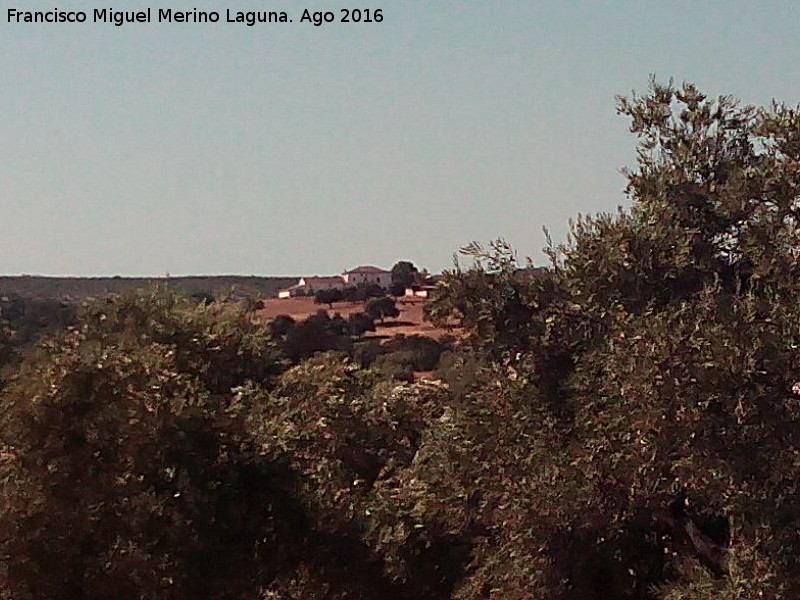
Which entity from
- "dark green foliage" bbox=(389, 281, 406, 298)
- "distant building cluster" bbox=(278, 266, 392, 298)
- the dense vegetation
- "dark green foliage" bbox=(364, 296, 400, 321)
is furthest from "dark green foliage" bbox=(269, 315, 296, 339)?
"distant building cluster" bbox=(278, 266, 392, 298)

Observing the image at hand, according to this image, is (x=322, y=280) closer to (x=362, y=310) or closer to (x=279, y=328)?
(x=362, y=310)

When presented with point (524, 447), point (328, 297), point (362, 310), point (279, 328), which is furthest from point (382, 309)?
point (524, 447)

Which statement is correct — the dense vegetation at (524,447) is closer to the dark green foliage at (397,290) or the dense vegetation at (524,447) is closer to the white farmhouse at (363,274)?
the dark green foliage at (397,290)

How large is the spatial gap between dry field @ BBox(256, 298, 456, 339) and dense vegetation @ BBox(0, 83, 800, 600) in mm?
47073

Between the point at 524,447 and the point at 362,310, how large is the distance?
227 ft

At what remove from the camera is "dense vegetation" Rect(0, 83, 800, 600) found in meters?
9.80

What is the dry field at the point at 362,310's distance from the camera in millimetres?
71800

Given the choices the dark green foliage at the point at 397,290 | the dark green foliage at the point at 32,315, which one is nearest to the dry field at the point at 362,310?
the dark green foliage at the point at 397,290

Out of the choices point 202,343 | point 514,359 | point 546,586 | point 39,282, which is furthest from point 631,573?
point 39,282

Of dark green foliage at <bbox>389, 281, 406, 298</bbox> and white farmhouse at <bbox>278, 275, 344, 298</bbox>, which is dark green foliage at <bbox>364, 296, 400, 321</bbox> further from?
white farmhouse at <bbox>278, 275, 344, 298</bbox>

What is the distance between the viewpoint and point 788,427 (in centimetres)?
992

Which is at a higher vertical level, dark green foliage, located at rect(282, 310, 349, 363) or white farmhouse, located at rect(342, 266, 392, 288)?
white farmhouse, located at rect(342, 266, 392, 288)

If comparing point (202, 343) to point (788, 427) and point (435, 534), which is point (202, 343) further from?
point (788, 427)

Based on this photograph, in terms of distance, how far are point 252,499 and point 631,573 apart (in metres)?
4.94
